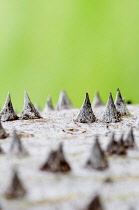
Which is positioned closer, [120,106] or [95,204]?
[95,204]

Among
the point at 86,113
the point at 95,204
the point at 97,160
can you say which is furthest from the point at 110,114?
the point at 95,204

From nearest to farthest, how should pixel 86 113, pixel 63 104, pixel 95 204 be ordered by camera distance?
pixel 95 204 → pixel 86 113 → pixel 63 104

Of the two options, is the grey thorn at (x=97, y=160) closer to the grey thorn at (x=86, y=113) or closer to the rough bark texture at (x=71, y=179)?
the rough bark texture at (x=71, y=179)

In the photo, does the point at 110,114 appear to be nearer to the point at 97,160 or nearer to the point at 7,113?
the point at 7,113

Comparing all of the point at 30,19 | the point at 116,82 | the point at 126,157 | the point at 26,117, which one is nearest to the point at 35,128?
the point at 26,117

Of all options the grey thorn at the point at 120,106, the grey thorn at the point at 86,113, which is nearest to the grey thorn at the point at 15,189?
the grey thorn at the point at 86,113

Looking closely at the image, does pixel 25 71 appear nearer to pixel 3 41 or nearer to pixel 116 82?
pixel 3 41
